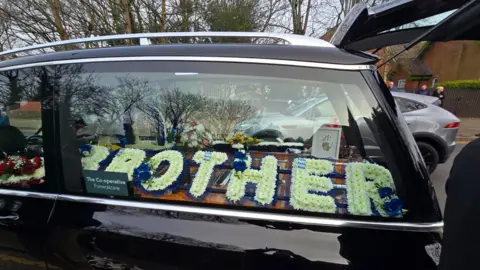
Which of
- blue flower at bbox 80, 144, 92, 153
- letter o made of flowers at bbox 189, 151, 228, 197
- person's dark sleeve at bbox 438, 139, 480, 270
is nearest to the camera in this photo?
person's dark sleeve at bbox 438, 139, 480, 270

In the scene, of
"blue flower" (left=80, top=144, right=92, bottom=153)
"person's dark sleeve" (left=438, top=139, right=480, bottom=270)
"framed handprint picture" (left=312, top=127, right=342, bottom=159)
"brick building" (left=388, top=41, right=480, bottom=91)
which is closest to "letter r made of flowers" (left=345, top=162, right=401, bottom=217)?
"framed handprint picture" (left=312, top=127, right=342, bottom=159)

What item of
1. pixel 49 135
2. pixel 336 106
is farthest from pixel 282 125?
pixel 49 135

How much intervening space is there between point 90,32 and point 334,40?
12419mm

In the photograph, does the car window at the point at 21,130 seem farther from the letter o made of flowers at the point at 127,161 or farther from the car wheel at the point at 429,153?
the car wheel at the point at 429,153

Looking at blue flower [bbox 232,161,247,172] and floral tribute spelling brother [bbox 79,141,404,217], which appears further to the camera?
blue flower [bbox 232,161,247,172]

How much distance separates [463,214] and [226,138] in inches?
43.4

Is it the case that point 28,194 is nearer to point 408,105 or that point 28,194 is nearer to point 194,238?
point 194,238

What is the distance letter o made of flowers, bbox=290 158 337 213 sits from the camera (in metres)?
1.23

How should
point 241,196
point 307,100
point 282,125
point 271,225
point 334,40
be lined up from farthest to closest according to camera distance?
point 282,125 < point 307,100 < point 334,40 < point 241,196 < point 271,225

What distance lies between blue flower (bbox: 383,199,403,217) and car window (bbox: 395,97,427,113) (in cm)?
447

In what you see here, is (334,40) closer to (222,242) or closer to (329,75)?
(329,75)

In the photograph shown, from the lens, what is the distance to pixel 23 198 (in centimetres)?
148

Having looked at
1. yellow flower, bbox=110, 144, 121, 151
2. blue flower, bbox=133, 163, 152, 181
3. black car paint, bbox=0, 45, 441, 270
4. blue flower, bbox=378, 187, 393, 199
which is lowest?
black car paint, bbox=0, 45, 441, 270

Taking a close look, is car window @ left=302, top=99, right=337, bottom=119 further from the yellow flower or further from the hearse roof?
the yellow flower
